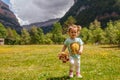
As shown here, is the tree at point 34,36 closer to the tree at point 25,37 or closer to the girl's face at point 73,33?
the tree at point 25,37

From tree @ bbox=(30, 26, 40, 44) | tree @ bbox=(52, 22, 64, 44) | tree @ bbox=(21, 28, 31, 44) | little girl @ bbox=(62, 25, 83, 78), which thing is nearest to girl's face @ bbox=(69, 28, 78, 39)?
little girl @ bbox=(62, 25, 83, 78)

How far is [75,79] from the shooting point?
1716 cm

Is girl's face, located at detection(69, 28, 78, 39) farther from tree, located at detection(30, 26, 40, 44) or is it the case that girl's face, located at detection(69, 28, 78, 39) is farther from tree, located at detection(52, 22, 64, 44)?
tree, located at detection(30, 26, 40, 44)

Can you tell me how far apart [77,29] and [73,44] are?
87 centimetres

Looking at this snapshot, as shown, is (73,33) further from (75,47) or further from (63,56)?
(63,56)

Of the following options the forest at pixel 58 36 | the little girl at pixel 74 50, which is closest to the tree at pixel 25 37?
the forest at pixel 58 36

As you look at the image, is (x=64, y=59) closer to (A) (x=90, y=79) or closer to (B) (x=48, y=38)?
(A) (x=90, y=79)

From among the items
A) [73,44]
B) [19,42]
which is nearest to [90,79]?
[73,44]

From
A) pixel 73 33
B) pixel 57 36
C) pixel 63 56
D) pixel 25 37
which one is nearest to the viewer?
pixel 73 33

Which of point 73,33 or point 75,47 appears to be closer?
point 73,33

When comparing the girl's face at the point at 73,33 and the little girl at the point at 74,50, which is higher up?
the girl's face at the point at 73,33

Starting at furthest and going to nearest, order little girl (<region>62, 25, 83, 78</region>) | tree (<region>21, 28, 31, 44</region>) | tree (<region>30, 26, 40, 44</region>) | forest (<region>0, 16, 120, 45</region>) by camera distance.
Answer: tree (<region>21, 28, 31, 44</region>)
tree (<region>30, 26, 40, 44</region>)
forest (<region>0, 16, 120, 45</region>)
little girl (<region>62, 25, 83, 78</region>)

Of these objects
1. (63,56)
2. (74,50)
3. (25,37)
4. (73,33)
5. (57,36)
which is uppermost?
(73,33)

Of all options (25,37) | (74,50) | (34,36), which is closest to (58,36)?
(34,36)
